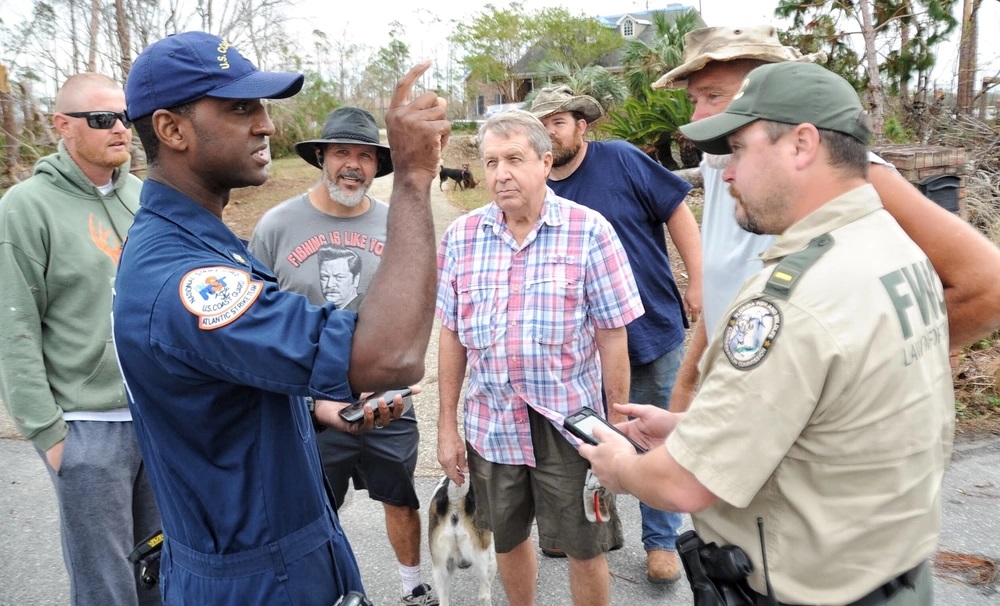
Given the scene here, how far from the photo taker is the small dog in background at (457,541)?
3.02 meters

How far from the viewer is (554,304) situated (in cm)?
263

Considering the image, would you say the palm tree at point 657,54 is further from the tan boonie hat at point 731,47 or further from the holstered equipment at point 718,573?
the holstered equipment at point 718,573

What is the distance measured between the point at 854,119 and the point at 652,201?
74.4 inches

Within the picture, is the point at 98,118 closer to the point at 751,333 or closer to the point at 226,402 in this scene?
the point at 226,402

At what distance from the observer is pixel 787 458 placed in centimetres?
148

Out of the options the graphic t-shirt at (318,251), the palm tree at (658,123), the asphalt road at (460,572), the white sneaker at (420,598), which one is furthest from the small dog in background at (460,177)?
the white sneaker at (420,598)

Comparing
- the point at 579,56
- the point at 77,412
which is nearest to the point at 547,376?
the point at 77,412

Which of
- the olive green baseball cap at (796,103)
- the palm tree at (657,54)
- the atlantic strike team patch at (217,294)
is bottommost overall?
the atlantic strike team patch at (217,294)

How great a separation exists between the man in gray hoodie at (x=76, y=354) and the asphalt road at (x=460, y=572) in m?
1.15

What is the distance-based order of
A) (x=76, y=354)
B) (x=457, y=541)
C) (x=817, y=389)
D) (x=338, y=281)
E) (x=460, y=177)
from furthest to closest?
1. (x=460, y=177)
2. (x=338, y=281)
3. (x=457, y=541)
4. (x=76, y=354)
5. (x=817, y=389)

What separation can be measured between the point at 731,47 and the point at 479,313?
1.35 meters

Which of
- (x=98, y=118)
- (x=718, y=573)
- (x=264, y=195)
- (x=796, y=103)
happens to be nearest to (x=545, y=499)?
(x=718, y=573)

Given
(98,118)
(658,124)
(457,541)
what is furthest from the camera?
(658,124)

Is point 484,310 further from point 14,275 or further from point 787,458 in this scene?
point 14,275
